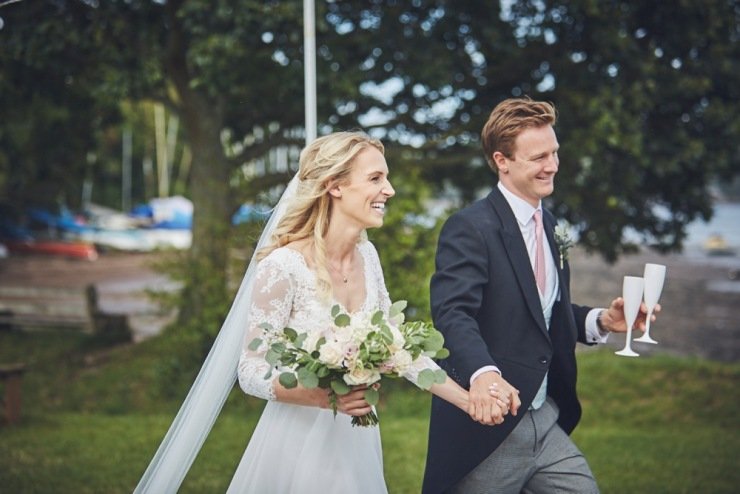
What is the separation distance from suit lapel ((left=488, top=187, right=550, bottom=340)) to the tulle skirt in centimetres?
90

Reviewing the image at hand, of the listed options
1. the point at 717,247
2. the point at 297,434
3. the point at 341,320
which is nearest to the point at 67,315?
the point at 297,434

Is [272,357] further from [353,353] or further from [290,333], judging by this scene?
[353,353]

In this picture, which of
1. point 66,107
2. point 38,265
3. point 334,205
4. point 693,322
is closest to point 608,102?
point 334,205

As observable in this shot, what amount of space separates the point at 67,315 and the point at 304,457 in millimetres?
10866

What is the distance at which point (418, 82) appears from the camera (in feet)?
32.9

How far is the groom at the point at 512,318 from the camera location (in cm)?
351

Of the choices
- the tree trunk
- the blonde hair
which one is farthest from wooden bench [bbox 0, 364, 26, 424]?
the blonde hair

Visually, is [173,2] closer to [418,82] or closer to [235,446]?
[418,82]

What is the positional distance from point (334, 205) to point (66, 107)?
11.2 meters

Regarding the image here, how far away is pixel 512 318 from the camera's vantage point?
3541 millimetres

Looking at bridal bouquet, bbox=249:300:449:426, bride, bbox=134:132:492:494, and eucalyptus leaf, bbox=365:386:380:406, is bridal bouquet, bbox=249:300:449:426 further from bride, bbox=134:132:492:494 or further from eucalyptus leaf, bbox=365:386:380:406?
bride, bbox=134:132:492:494

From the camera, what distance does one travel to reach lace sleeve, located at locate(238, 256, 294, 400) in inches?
127

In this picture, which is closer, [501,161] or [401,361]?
[401,361]

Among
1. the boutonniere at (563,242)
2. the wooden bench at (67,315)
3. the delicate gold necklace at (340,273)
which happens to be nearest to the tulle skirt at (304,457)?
the delicate gold necklace at (340,273)
